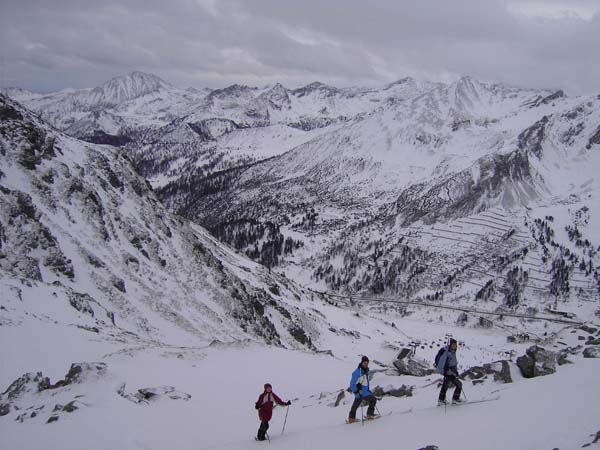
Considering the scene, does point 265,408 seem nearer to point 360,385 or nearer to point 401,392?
point 360,385

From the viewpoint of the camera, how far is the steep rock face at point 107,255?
58562 mm

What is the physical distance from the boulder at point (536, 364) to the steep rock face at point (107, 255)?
3826 cm

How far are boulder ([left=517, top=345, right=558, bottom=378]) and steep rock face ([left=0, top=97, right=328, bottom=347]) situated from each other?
3826cm

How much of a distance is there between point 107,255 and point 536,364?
2433 inches

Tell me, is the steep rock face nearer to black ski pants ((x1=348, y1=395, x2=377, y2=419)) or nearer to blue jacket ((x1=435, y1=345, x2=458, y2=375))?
black ski pants ((x1=348, y1=395, x2=377, y2=419))

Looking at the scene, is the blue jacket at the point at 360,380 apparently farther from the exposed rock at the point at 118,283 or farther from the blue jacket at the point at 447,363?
the exposed rock at the point at 118,283

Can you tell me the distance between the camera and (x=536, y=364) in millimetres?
26094

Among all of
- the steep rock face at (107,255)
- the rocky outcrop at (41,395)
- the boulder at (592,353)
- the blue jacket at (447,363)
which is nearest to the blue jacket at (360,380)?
the blue jacket at (447,363)

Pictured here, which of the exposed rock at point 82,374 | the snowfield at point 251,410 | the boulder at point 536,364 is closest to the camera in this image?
the snowfield at point 251,410

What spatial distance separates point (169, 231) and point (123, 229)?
10.6 meters

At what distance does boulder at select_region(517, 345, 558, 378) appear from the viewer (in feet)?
82.9

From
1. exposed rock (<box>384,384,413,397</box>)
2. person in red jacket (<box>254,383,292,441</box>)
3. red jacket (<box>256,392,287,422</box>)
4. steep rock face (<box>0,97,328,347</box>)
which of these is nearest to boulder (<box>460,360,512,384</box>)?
exposed rock (<box>384,384,413,397</box>)

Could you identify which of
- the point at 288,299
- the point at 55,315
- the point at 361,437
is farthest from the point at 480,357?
the point at 361,437

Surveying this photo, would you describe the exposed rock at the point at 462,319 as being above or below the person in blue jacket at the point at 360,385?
below
